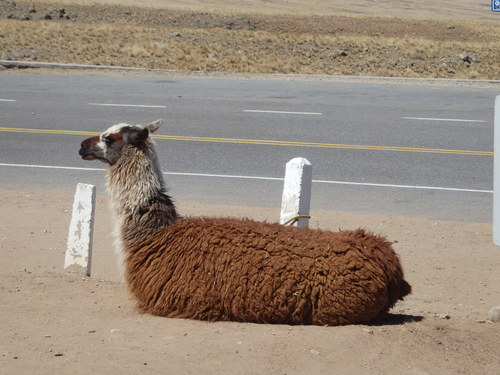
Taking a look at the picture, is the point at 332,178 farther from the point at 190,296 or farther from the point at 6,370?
the point at 6,370

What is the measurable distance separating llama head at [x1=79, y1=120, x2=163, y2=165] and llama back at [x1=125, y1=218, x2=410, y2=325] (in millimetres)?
778

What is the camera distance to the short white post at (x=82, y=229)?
7.72m

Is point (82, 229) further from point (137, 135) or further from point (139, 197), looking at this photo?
point (137, 135)

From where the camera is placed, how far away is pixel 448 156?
13.9 m

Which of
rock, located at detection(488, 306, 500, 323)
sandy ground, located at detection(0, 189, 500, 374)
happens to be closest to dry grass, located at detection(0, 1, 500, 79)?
sandy ground, located at detection(0, 189, 500, 374)

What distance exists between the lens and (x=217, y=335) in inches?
223

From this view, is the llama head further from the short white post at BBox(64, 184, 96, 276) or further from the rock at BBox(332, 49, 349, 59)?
the rock at BBox(332, 49, 349, 59)

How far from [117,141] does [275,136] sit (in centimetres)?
891

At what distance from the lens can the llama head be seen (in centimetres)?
657

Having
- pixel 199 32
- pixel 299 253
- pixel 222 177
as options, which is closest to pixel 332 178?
pixel 222 177

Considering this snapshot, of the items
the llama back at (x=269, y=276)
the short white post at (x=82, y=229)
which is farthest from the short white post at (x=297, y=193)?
the short white post at (x=82, y=229)

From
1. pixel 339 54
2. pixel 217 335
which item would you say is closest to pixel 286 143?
pixel 217 335

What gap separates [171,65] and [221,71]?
6.38 feet

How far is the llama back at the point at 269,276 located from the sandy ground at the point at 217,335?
0.42ft
